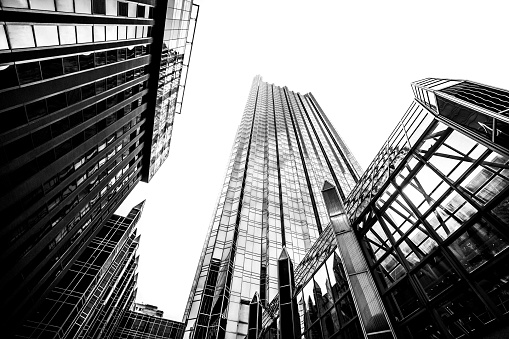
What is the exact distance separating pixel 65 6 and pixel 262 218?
37.3m

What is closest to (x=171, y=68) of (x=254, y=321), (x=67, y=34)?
(x=67, y=34)

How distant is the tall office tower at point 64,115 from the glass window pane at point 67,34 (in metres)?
0.07

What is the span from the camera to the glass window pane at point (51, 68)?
57.6ft

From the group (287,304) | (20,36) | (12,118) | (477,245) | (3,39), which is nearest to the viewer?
(477,245)

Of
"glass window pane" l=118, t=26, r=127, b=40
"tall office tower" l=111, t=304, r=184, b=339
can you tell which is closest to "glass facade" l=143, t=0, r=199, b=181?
"glass window pane" l=118, t=26, r=127, b=40

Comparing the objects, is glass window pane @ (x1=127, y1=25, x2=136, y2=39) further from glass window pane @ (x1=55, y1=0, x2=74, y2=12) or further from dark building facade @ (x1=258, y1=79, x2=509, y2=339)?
dark building facade @ (x1=258, y1=79, x2=509, y2=339)

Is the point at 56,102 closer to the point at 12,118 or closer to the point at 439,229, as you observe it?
the point at 12,118

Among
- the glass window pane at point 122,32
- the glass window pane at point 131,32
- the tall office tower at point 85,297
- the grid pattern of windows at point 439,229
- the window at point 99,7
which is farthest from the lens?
the tall office tower at point 85,297

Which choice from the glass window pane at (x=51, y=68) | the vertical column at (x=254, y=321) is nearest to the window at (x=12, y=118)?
the glass window pane at (x=51, y=68)

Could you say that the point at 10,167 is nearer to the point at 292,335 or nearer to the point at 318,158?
the point at 292,335

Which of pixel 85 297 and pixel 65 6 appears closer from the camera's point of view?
pixel 65 6

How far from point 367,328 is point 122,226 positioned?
4347 cm

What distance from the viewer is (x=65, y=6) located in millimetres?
17781

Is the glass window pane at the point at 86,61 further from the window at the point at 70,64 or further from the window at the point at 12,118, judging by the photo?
the window at the point at 12,118
